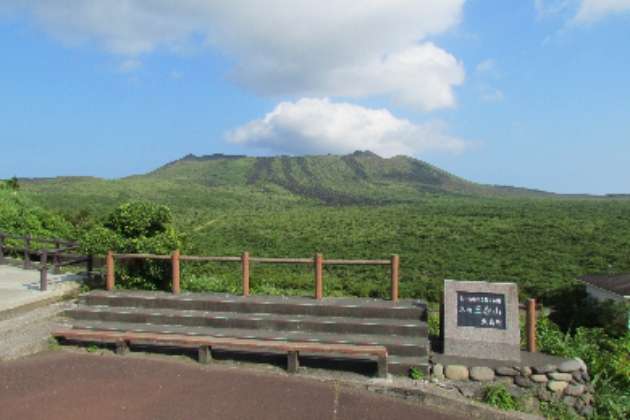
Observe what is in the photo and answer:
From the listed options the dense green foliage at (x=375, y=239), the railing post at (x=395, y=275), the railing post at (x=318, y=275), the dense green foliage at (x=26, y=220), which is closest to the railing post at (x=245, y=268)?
the railing post at (x=318, y=275)

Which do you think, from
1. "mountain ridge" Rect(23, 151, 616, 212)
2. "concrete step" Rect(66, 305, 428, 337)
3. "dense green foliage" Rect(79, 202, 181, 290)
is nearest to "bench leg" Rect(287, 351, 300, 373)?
"concrete step" Rect(66, 305, 428, 337)

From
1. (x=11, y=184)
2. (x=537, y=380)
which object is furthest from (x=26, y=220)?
(x=537, y=380)

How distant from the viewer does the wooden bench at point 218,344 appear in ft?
22.9

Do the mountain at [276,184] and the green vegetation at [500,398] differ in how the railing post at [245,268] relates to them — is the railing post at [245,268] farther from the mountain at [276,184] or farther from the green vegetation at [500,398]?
the mountain at [276,184]

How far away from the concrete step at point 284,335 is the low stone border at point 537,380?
545 millimetres

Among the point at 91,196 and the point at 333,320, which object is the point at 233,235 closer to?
the point at 91,196

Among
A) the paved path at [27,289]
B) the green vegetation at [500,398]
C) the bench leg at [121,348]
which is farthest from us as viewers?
the paved path at [27,289]

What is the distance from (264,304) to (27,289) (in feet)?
18.7

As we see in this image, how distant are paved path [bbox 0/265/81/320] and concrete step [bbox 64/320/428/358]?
1.22m

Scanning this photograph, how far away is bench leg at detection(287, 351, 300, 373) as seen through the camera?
23.3 ft

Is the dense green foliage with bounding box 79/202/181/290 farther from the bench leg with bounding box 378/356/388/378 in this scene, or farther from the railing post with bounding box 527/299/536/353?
the railing post with bounding box 527/299/536/353

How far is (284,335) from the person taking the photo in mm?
7895

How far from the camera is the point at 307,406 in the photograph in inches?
243

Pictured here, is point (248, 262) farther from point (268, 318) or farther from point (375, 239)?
point (375, 239)
